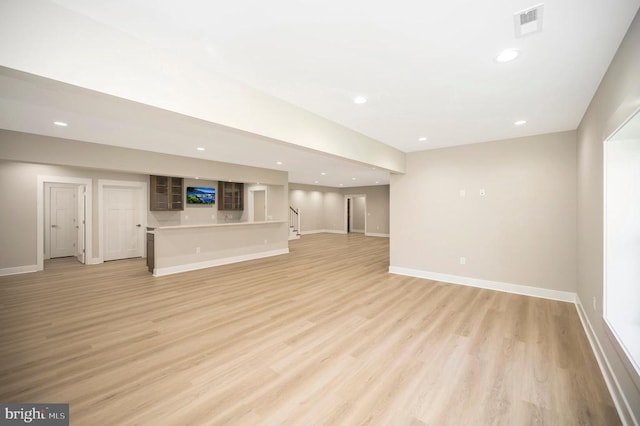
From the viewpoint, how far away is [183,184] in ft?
25.7

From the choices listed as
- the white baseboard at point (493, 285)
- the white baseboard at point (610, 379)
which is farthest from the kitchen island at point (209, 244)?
the white baseboard at point (610, 379)

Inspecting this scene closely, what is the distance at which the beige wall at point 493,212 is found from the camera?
396 cm

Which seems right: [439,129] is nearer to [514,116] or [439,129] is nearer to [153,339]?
[514,116]

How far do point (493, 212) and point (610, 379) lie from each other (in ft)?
9.42

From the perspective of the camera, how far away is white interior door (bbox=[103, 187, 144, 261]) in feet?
22.5

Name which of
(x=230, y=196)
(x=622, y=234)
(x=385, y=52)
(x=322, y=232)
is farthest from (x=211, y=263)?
(x=322, y=232)

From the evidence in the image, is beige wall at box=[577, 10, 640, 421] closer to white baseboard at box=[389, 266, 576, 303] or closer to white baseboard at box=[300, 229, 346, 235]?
white baseboard at box=[389, 266, 576, 303]

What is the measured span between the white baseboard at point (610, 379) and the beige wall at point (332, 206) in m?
9.71

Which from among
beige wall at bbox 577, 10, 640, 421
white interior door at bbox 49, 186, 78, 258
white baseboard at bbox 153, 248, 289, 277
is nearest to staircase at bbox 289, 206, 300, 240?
white baseboard at bbox 153, 248, 289, 277

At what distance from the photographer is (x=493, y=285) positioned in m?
4.48

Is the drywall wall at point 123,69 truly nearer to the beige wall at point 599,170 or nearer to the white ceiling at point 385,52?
the white ceiling at point 385,52

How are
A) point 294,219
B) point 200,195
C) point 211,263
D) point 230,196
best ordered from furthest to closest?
1. point 294,219
2. point 230,196
3. point 200,195
4. point 211,263

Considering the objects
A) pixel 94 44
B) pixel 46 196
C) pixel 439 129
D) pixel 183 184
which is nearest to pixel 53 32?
pixel 94 44

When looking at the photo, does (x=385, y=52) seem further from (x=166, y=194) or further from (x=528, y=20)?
(x=166, y=194)
